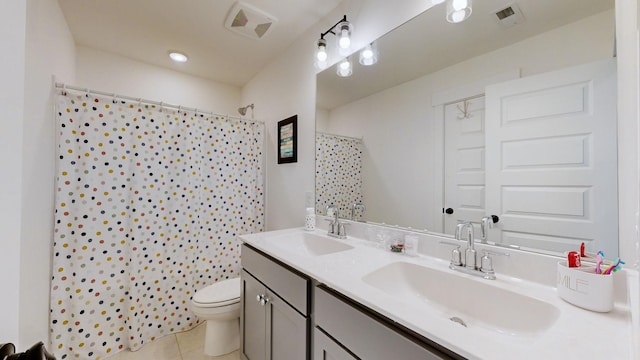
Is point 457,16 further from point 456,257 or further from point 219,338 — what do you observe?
point 219,338

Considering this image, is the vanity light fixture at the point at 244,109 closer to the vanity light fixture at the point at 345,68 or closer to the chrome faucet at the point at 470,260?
the vanity light fixture at the point at 345,68

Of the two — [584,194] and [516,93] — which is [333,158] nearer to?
[516,93]

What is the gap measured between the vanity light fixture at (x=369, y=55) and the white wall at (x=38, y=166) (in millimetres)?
1646

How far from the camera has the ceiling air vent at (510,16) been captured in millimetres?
915

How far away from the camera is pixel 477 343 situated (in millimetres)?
521

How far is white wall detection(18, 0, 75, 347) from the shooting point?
3.77 ft

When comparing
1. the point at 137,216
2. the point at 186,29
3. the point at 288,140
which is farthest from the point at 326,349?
the point at 186,29

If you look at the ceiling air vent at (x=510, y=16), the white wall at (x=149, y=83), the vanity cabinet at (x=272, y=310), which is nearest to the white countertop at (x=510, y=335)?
the vanity cabinet at (x=272, y=310)

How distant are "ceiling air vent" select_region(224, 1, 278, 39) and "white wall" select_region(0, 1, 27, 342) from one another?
1.09 metres

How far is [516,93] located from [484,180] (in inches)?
13.6

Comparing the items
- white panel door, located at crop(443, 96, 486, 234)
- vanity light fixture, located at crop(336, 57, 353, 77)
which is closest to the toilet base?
white panel door, located at crop(443, 96, 486, 234)

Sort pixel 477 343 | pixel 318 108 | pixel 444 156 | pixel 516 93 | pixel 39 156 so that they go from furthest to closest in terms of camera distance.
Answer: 1. pixel 318 108
2. pixel 39 156
3. pixel 444 156
4. pixel 516 93
5. pixel 477 343

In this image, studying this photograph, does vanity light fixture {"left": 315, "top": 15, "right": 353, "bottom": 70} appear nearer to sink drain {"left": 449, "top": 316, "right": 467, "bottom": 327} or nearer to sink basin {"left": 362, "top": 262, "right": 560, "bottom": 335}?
sink basin {"left": 362, "top": 262, "right": 560, "bottom": 335}

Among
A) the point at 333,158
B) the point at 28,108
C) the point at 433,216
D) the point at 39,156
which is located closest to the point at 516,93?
the point at 433,216
